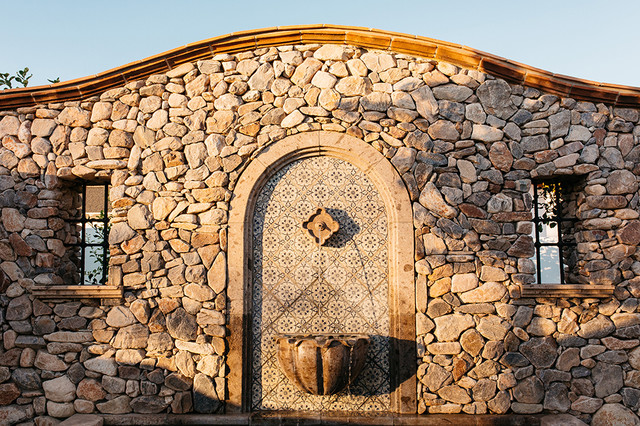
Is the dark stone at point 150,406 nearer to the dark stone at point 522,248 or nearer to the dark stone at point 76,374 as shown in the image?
the dark stone at point 76,374

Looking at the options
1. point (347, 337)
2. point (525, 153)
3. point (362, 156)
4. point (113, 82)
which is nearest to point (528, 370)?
point (347, 337)

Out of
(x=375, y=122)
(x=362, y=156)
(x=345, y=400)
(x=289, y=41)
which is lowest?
(x=345, y=400)

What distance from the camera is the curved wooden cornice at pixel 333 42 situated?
19.6 feet

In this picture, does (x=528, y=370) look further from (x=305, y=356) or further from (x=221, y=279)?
(x=221, y=279)

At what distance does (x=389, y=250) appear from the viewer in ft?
19.5

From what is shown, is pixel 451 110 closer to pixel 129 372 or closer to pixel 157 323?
pixel 157 323

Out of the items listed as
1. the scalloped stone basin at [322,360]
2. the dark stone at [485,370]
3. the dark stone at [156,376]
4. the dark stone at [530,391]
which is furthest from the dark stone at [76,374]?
the dark stone at [530,391]

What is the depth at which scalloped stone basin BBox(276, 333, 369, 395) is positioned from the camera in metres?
5.16

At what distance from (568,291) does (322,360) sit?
9.02ft

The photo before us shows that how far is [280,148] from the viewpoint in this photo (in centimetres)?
599

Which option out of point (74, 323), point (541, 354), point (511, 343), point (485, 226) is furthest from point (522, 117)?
point (74, 323)

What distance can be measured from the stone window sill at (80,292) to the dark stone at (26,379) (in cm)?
86

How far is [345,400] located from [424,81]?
145 inches

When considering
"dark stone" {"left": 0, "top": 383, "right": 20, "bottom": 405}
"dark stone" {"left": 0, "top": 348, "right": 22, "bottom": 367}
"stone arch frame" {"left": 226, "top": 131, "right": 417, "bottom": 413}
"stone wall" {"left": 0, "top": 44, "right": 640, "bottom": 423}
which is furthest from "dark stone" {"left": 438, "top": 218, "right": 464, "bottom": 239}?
"dark stone" {"left": 0, "top": 383, "right": 20, "bottom": 405}
